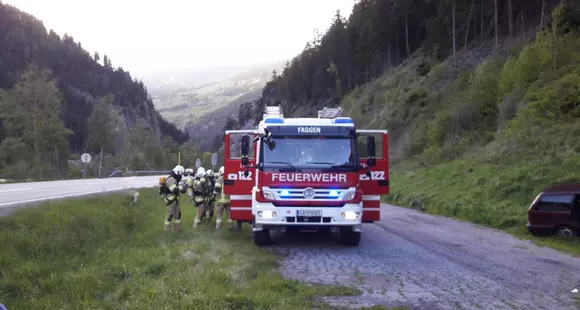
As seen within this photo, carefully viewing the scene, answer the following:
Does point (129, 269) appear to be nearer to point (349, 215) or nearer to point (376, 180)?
point (349, 215)

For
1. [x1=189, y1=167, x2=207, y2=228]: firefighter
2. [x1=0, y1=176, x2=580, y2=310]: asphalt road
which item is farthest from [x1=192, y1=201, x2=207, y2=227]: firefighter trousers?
[x1=0, y1=176, x2=580, y2=310]: asphalt road

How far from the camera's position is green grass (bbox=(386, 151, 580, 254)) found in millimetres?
17172

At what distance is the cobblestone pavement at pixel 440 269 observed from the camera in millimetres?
7527

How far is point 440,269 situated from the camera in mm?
9906

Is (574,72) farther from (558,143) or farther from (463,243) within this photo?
(463,243)

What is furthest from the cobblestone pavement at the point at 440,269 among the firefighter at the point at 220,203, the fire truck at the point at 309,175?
the firefighter at the point at 220,203

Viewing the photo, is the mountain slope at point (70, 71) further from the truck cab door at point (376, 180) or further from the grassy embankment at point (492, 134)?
the truck cab door at point (376, 180)

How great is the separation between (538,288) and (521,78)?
26384 mm

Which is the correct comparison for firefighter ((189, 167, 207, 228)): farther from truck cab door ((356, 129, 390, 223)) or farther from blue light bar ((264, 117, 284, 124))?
truck cab door ((356, 129, 390, 223))

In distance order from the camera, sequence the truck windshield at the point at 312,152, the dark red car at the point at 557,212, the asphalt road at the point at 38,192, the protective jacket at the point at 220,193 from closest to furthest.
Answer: the truck windshield at the point at 312,152 → the dark red car at the point at 557,212 → the protective jacket at the point at 220,193 → the asphalt road at the point at 38,192

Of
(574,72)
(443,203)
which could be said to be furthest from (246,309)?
(574,72)

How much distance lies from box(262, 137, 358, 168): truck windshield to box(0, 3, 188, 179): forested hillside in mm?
40653

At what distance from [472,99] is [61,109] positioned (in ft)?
215

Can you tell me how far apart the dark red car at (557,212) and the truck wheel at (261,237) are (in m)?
7.26
